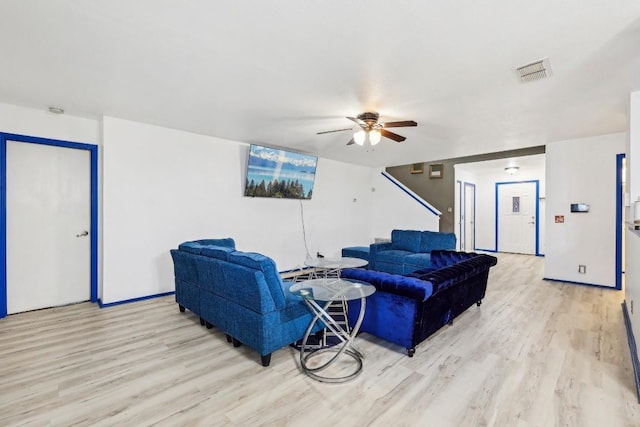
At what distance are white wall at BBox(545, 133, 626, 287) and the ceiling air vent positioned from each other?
3.20m

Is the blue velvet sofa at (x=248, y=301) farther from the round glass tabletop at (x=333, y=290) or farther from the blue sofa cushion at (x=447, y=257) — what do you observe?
the blue sofa cushion at (x=447, y=257)

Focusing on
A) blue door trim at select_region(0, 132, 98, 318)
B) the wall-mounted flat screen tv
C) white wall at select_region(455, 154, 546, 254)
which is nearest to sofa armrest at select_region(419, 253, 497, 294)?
the wall-mounted flat screen tv

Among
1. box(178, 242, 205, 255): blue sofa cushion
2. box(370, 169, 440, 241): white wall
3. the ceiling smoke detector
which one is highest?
the ceiling smoke detector

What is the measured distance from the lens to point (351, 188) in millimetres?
7531

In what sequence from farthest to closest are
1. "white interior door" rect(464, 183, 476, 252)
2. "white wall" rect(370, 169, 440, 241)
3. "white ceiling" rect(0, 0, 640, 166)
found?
"white interior door" rect(464, 183, 476, 252) → "white wall" rect(370, 169, 440, 241) → "white ceiling" rect(0, 0, 640, 166)

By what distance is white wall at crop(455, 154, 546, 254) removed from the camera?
808 centimetres

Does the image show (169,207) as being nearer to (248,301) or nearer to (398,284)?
(248,301)

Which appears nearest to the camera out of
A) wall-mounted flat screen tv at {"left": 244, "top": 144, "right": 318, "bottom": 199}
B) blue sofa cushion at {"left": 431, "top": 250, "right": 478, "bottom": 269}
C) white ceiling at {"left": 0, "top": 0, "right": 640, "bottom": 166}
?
white ceiling at {"left": 0, "top": 0, "right": 640, "bottom": 166}

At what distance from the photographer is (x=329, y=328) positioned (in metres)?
2.48

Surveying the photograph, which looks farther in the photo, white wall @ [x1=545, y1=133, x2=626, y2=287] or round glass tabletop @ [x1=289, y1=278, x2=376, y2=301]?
white wall @ [x1=545, y1=133, x2=626, y2=287]

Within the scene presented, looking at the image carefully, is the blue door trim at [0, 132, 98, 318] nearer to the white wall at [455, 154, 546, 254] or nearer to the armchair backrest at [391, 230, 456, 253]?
the armchair backrest at [391, 230, 456, 253]

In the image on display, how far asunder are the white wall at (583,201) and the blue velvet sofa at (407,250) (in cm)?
170

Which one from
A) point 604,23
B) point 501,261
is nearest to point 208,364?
point 604,23

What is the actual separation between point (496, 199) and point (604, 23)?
308 inches
